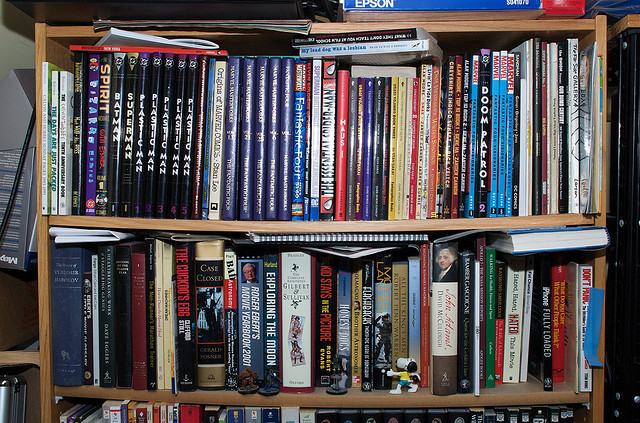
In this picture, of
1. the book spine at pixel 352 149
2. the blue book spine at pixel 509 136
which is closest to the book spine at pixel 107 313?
the book spine at pixel 352 149

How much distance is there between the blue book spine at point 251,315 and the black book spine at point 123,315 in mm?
250

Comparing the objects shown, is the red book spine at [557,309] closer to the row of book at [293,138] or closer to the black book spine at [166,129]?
the row of book at [293,138]

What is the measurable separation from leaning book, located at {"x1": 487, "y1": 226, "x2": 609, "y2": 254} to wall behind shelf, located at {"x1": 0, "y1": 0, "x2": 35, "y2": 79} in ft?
4.68

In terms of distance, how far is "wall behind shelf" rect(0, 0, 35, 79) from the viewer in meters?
1.28

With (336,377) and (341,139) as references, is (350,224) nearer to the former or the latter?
(341,139)

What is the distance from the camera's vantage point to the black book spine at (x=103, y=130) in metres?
0.99

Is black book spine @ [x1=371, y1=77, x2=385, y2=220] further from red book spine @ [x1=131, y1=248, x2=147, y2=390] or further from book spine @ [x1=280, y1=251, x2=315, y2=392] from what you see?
red book spine @ [x1=131, y1=248, x2=147, y2=390]

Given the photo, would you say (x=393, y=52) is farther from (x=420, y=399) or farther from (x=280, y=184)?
(x=420, y=399)

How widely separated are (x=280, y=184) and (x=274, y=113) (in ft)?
0.51

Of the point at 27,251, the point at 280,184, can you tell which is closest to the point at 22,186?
the point at 27,251

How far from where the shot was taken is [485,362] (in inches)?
40.8

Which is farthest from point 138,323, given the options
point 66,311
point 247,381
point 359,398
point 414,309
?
point 414,309

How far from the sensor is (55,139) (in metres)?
0.99

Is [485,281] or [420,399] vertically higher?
[485,281]
